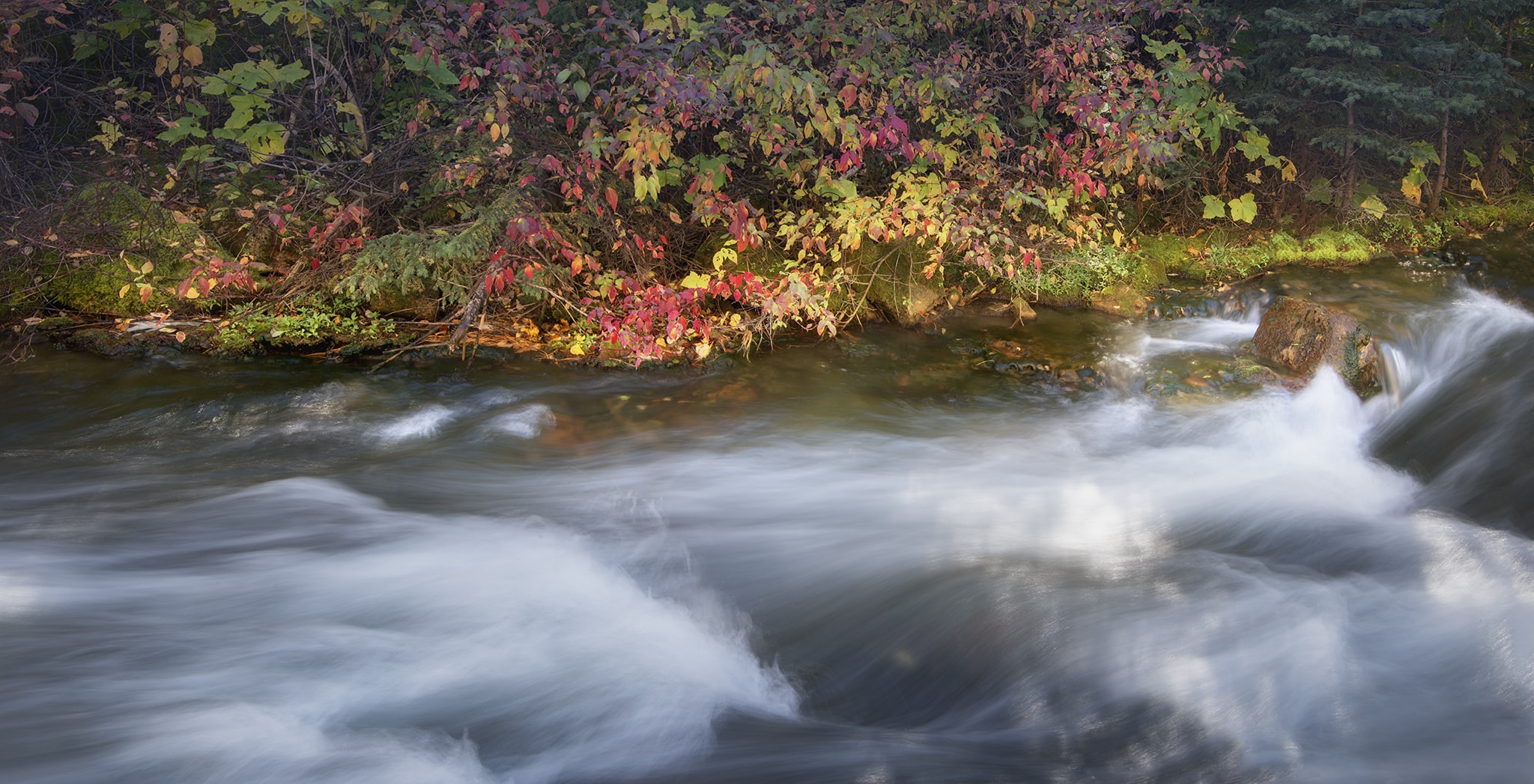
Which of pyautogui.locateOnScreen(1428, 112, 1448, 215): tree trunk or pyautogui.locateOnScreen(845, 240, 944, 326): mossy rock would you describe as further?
pyautogui.locateOnScreen(1428, 112, 1448, 215): tree trunk

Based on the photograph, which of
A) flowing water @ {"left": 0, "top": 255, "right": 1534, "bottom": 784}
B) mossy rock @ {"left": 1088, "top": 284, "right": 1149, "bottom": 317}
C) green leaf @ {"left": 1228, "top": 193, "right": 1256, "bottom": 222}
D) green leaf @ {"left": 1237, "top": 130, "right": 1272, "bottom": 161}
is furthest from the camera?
green leaf @ {"left": 1228, "top": 193, "right": 1256, "bottom": 222}

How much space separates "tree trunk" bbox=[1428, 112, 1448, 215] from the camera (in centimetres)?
→ 886

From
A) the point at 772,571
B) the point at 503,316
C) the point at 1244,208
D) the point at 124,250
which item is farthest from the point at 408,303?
the point at 1244,208

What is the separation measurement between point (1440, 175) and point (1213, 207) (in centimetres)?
258

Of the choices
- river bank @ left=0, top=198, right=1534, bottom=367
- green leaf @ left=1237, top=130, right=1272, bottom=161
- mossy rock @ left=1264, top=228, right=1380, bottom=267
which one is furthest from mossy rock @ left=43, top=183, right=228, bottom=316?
mossy rock @ left=1264, top=228, right=1380, bottom=267

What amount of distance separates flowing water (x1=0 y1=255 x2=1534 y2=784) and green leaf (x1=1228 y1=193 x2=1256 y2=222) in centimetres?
193

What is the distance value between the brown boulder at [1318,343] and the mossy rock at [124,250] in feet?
24.9

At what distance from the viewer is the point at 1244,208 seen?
8523 mm

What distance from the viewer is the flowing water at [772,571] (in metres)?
3.21

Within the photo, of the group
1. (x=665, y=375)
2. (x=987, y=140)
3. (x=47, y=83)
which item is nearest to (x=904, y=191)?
(x=987, y=140)

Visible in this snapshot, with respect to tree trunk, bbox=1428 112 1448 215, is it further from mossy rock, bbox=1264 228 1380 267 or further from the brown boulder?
the brown boulder

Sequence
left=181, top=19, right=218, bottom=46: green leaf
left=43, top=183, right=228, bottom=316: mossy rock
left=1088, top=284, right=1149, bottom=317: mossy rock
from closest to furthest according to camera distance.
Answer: left=181, top=19, right=218, bottom=46: green leaf
left=43, top=183, right=228, bottom=316: mossy rock
left=1088, top=284, right=1149, bottom=317: mossy rock

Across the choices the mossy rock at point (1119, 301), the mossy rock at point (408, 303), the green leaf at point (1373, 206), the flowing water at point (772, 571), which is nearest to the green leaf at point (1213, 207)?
the mossy rock at point (1119, 301)

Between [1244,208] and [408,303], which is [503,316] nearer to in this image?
[408,303]
